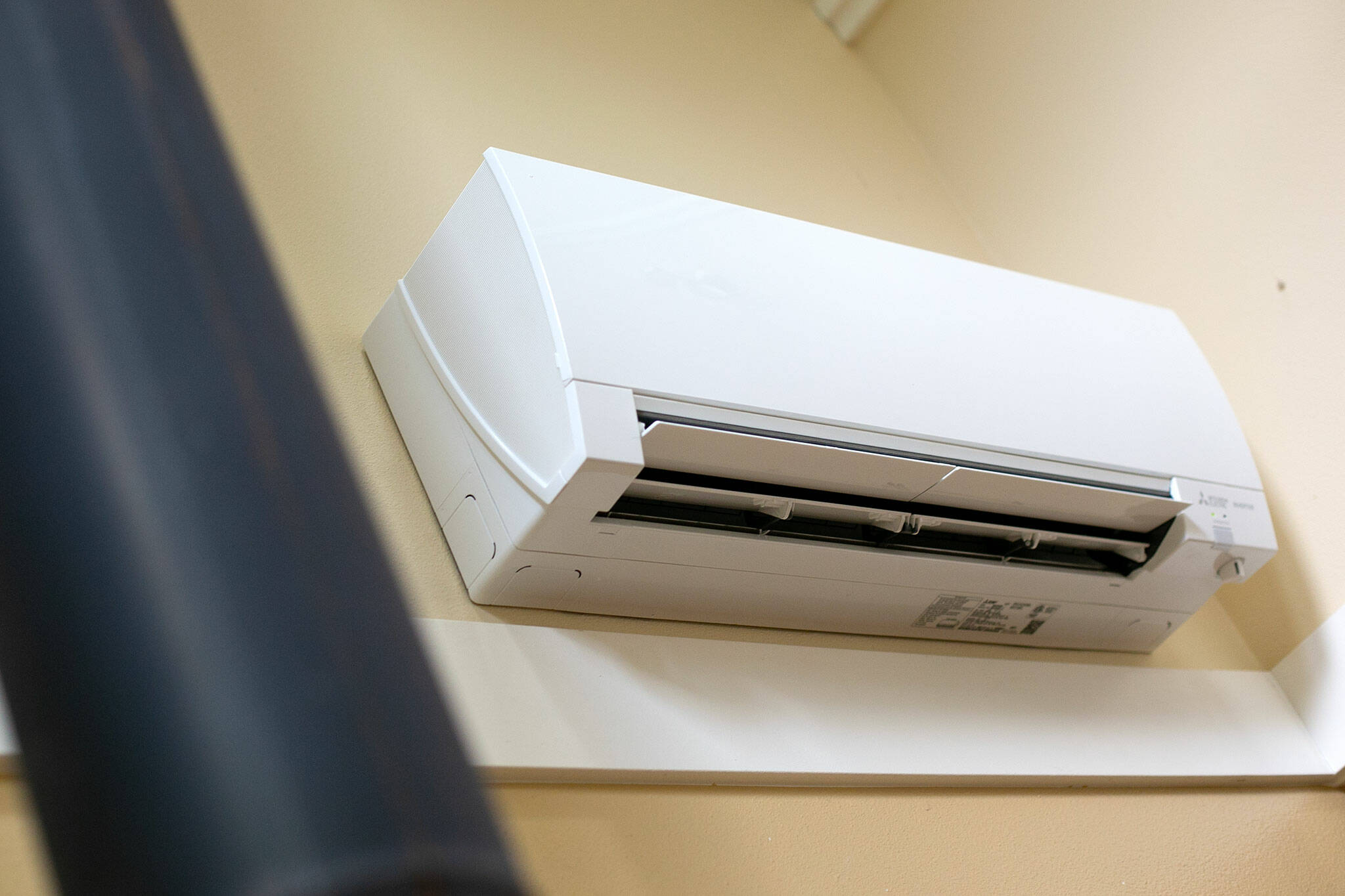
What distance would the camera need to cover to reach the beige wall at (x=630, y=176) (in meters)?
1.06

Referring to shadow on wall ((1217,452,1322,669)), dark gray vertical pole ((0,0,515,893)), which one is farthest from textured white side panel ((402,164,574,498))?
shadow on wall ((1217,452,1322,669))

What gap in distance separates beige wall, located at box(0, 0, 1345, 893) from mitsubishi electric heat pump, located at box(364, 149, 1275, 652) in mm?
76

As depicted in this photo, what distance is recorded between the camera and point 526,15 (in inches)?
70.5

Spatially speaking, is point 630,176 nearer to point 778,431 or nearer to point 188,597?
point 778,431

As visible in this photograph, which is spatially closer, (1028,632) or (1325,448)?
(1028,632)

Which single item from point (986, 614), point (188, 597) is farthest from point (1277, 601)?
point (188, 597)

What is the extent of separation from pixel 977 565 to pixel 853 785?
1.05 ft

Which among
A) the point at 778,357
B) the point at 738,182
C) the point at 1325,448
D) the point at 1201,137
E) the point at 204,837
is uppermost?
the point at 738,182

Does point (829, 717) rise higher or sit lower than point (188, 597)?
higher

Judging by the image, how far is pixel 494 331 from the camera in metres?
1.09

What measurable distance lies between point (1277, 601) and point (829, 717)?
3.23ft

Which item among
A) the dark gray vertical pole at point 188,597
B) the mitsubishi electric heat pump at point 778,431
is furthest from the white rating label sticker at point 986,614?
the dark gray vertical pole at point 188,597

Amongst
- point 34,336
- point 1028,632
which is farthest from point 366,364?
point 34,336

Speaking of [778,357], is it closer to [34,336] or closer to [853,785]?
[853,785]
